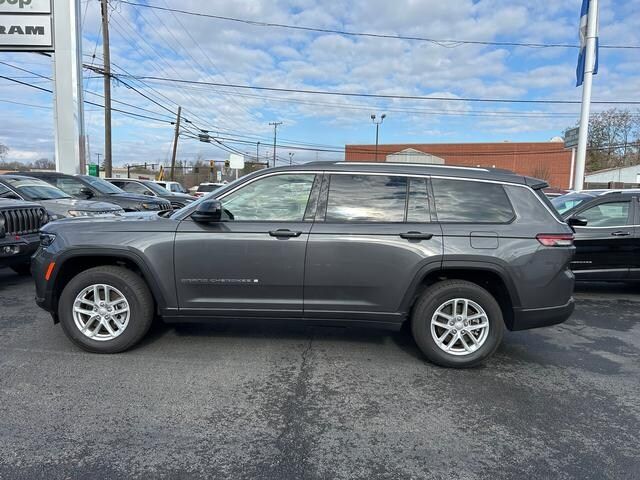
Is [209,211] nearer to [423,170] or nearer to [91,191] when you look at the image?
[423,170]

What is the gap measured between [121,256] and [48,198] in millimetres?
6406

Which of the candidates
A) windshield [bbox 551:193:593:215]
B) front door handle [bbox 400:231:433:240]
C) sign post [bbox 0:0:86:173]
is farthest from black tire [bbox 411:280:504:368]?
sign post [bbox 0:0:86:173]

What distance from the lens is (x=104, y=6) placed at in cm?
2373

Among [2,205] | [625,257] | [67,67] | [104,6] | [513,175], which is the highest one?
[104,6]

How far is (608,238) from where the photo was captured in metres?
6.97

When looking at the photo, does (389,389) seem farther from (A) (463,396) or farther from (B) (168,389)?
(B) (168,389)

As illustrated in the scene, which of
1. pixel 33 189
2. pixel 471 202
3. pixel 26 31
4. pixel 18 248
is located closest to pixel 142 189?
pixel 26 31

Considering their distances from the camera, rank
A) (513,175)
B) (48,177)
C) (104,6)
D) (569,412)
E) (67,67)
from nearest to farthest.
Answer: (569,412) → (513,175) → (48,177) → (67,67) → (104,6)

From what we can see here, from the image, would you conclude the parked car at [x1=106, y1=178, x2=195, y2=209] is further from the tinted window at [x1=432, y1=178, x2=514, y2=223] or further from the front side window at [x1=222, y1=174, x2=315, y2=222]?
the tinted window at [x1=432, y1=178, x2=514, y2=223]

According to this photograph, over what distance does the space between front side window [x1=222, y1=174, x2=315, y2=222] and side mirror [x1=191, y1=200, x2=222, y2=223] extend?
20cm

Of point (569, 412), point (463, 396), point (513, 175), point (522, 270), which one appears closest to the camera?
point (569, 412)

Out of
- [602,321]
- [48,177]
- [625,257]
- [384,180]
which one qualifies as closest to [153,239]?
[384,180]

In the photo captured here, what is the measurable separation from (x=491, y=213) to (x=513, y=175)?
18.4 inches

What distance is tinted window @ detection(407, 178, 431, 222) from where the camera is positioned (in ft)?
13.8
